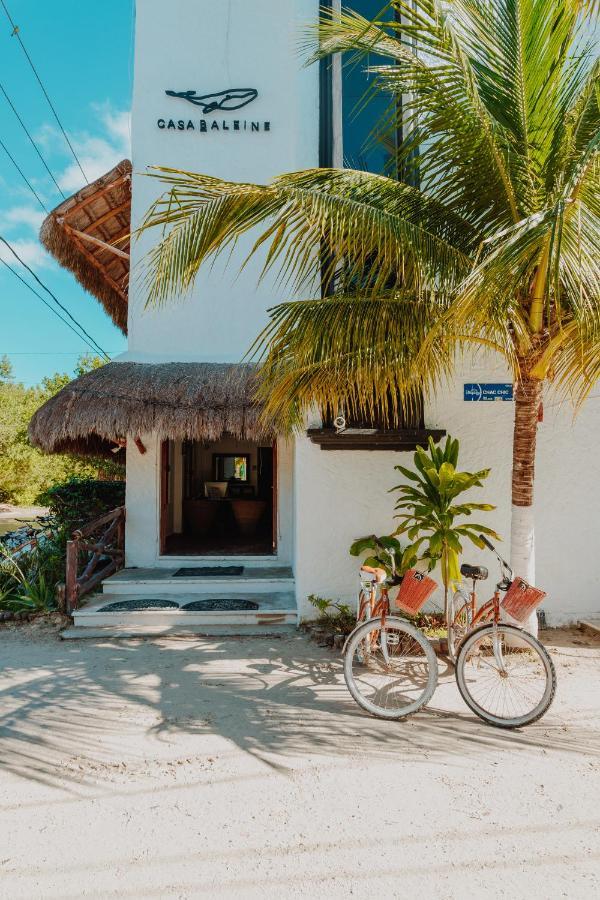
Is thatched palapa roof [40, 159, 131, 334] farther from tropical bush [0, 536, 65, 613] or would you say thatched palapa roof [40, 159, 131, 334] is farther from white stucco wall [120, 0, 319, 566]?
tropical bush [0, 536, 65, 613]

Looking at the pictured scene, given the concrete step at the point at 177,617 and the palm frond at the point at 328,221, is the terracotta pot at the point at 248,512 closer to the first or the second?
the concrete step at the point at 177,617

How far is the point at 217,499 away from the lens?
1227 cm

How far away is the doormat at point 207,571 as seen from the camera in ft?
24.4

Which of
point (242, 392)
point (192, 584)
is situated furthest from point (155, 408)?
point (192, 584)

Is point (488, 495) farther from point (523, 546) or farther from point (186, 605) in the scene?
point (186, 605)

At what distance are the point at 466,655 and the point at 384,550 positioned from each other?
1.79 metres

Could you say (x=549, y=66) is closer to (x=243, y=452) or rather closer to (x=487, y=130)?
(x=487, y=130)

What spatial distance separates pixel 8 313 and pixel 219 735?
34.5m

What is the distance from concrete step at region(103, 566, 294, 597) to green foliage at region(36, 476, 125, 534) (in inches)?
72.7

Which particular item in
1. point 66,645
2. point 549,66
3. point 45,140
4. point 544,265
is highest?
point 45,140

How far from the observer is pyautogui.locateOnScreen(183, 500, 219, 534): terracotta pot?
38.0ft

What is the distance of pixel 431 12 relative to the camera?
4.03 m

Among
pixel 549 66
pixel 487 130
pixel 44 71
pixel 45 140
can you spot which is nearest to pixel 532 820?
pixel 487 130

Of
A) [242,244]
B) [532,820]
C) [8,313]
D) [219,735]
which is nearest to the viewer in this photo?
[532,820]
